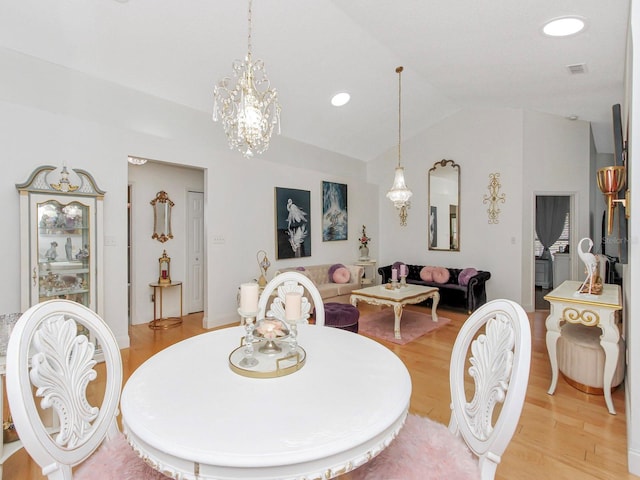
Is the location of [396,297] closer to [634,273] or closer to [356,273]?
[356,273]

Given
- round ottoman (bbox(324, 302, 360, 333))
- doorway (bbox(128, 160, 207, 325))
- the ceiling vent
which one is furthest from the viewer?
doorway (bbox(128, 160, 207, 325))

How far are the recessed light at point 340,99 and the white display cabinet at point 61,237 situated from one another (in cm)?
314

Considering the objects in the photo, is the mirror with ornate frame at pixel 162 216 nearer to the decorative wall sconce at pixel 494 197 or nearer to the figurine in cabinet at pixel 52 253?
the figurine in cabinet at pixel 52 253

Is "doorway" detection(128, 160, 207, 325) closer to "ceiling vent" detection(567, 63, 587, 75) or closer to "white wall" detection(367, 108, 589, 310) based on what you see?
"white wall" detection(367, 108, 589, 310)

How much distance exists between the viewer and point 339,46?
3658 millimetres

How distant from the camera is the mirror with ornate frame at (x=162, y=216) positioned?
467 cm

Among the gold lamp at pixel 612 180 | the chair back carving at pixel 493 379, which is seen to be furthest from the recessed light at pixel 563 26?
the chair back carving at pixel 493 379

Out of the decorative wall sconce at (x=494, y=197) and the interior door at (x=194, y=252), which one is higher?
the decorative wall sconce at (x=494, y=197)

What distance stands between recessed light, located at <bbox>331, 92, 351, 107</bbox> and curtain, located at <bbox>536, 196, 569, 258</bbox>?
194 inches

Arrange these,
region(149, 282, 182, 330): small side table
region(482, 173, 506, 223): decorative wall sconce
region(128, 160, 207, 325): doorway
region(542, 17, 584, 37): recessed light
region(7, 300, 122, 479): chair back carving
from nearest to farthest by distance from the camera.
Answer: region(7, 300, 122, 479): chair back carving → region(542, 17, 584, 37): recessed light → region(149, 282, 182, 330): small side table → region(128, 160, 207, 325): doorway → region(482, 173, 506, 223): decorative wall sconce

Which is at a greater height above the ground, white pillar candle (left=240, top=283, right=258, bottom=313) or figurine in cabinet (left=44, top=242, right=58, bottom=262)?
figurine in cabinet (left=44, top=242, right=58, bottom=262)

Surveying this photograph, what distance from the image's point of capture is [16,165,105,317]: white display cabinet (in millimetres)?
2859

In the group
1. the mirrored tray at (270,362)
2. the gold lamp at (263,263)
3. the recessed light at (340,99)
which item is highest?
the recessed light at (340,99)

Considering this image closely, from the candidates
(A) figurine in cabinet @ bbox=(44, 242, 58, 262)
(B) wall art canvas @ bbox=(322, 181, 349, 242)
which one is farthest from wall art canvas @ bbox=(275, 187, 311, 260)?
(A) figurine in cabinet @ bbox=(44, 242, 58, 262)
